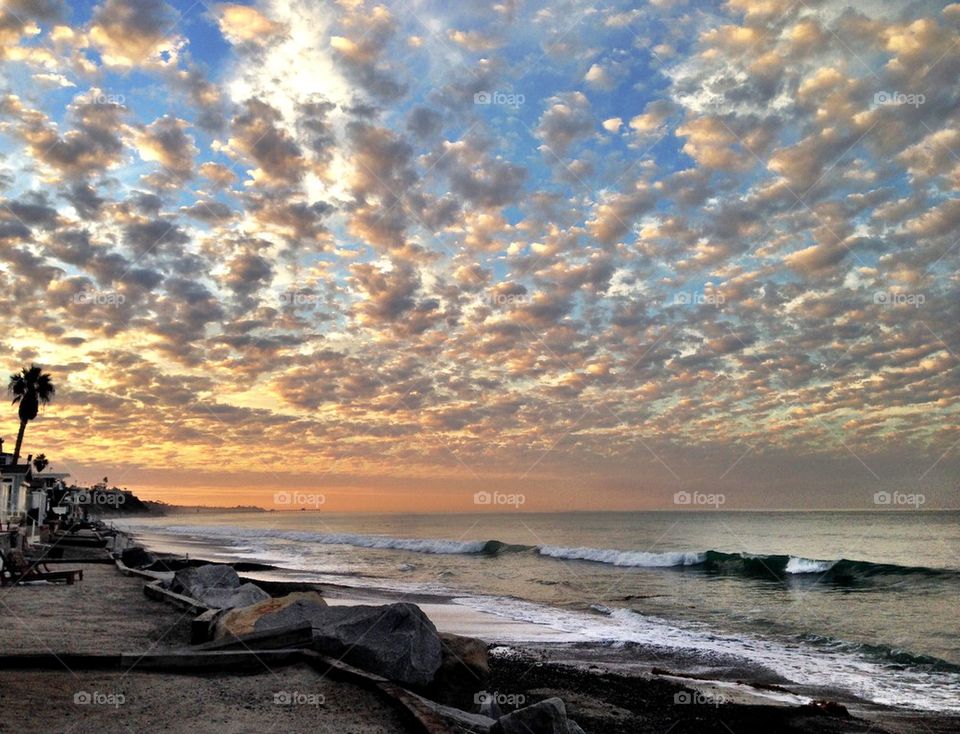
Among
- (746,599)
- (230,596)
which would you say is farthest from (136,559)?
(746,599)

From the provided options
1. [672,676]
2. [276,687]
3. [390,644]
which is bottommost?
[672,676]

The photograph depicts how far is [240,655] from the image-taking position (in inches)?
367

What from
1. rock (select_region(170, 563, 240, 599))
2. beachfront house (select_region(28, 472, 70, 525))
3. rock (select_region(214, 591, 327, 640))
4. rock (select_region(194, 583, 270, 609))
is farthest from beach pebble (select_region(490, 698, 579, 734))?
beachfront house (select_region(28, 472, 70, 525))

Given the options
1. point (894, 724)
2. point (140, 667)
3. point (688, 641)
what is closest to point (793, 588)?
point (688, 641)

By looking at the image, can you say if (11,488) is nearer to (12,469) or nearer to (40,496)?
(12,469)

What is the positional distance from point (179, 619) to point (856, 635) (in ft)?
58.4

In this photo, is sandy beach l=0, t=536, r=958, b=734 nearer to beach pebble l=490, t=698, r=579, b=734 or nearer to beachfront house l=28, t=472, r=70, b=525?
beach pebble l=490, t=698, r=579, b=734

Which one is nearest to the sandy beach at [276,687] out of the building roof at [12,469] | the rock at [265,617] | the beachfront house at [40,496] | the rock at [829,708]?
the rock at [829,708]

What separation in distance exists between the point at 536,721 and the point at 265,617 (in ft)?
18.9

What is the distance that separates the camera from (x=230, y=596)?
16.7m

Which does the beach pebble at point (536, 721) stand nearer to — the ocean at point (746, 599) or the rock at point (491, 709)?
the rock at point (491, 709)

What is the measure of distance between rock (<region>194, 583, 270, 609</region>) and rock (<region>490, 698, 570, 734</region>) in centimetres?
973

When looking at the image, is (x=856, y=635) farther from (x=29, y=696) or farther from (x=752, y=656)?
(x=29, y=696)

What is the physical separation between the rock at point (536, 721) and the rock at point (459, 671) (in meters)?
3.24
